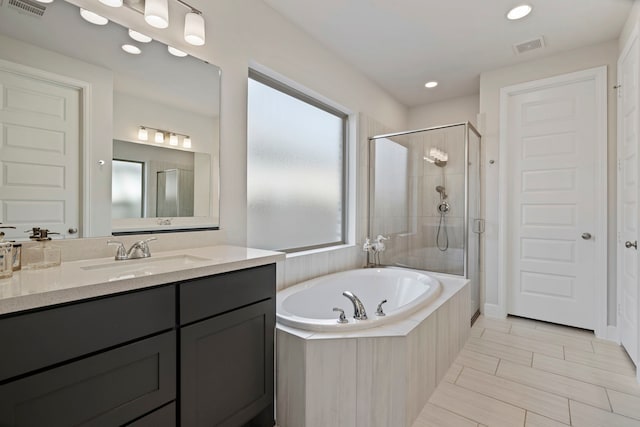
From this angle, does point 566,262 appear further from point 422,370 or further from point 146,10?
point 146,10

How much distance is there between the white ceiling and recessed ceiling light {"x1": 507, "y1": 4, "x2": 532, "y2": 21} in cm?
4

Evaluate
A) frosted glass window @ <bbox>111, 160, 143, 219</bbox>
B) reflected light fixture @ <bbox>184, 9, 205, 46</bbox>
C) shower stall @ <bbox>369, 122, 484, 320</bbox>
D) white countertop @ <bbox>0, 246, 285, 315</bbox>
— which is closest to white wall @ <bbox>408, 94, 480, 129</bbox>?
shower stall @ <bbox>369, 122, 484, 320</bbox>

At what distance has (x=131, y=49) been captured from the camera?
4.92 ft

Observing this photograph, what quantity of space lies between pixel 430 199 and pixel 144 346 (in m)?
2.72

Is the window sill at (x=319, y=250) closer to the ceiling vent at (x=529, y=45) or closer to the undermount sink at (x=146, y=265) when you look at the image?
the undermount sink at (x=146, y=265)

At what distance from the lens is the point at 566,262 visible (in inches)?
115

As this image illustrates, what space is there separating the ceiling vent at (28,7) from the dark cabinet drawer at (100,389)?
4.39 ft

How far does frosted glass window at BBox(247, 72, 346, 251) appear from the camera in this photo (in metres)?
2.29

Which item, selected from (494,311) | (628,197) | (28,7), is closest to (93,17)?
(28,7)

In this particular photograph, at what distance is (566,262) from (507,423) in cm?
200

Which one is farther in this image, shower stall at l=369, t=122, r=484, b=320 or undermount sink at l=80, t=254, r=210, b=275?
shower stall at l=369, t=122, r=484, b=320

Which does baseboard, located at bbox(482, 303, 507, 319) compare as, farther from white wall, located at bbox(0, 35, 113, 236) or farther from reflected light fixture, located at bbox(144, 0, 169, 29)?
reflected light fixture, located at bbox(144, 0, 169, 29)

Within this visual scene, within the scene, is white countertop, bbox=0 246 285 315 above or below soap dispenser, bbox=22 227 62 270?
below

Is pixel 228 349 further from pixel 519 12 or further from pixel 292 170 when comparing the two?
pixel 519 12
